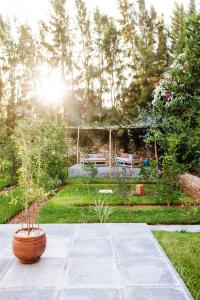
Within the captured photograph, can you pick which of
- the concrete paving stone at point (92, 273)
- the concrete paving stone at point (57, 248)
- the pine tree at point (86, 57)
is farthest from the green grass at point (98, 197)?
the pine tree at point (86, 57)

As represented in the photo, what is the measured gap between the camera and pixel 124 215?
7.18 m

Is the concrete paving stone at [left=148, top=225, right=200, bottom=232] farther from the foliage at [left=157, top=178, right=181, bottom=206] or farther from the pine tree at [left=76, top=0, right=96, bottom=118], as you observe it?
the pine tree at [left=76, top=0, right=96, bottom=118]

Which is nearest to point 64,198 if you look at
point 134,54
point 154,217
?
point 154,217

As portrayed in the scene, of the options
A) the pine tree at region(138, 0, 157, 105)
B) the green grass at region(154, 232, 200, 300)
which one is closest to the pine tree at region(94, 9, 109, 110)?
the pine tree at region(138, 0, 157, 105)

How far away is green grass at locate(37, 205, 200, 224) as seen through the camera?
6715mm

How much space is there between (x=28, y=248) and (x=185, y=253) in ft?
7.23

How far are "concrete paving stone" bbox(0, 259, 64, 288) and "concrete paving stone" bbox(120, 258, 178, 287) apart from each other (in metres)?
0.77

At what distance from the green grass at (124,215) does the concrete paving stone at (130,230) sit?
84 centimetres

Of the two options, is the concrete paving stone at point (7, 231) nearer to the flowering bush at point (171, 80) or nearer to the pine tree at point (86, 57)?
the flowering bush at point (171, 80)

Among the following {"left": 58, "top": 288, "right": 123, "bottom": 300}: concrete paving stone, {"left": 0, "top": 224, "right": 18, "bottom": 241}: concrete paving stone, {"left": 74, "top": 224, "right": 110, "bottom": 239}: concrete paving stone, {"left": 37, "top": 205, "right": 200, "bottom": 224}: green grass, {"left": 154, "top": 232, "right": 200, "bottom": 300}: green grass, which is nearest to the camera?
{"left": 58, "top": 288, "right": 123, "bottom": 300}: concrete paving stone

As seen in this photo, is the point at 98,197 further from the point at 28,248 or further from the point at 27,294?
the point at 27,294

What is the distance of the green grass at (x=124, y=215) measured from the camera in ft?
22.0

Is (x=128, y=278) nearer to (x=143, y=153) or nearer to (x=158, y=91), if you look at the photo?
(x=158, y=91)

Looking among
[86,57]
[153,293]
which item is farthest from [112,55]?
[153,293]
